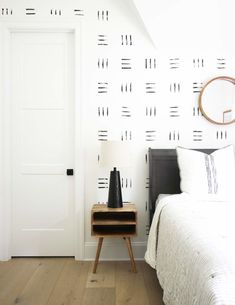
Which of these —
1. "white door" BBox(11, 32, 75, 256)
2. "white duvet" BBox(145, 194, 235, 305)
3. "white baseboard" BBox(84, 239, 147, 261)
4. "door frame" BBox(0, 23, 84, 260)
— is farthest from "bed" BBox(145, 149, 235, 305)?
"white door" BBox(11, 32, 75, 256)

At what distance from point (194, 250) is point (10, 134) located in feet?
7.13

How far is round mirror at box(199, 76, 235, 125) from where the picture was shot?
2.89 meters

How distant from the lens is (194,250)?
1363mm

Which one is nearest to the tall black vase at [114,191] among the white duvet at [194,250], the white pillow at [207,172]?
the white duvet at [194,250]

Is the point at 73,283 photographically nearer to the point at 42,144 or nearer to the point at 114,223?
the point at 114,223

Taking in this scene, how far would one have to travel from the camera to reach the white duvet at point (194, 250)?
1.06 m

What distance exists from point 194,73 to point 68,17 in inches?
51.9

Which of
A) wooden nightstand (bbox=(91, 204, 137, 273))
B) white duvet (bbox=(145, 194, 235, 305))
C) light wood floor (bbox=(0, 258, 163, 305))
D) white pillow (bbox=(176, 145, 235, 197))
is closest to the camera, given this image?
white duvet (bbox=(145, 194, 235, 305))

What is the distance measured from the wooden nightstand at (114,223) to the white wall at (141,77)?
0.72 feet

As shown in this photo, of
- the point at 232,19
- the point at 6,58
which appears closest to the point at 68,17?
the point at 6,58

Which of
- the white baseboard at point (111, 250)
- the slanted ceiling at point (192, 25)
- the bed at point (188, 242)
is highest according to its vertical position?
the slanted ceiling at point (192, 25)

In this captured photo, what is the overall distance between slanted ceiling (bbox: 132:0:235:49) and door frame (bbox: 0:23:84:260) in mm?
756

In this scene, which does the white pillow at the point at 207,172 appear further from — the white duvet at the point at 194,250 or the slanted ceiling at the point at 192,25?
the slanted ceiling at the point at 192,25

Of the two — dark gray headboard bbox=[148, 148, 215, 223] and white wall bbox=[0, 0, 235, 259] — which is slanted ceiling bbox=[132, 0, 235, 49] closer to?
white wall bbox=[0, 0, 235, 259]
